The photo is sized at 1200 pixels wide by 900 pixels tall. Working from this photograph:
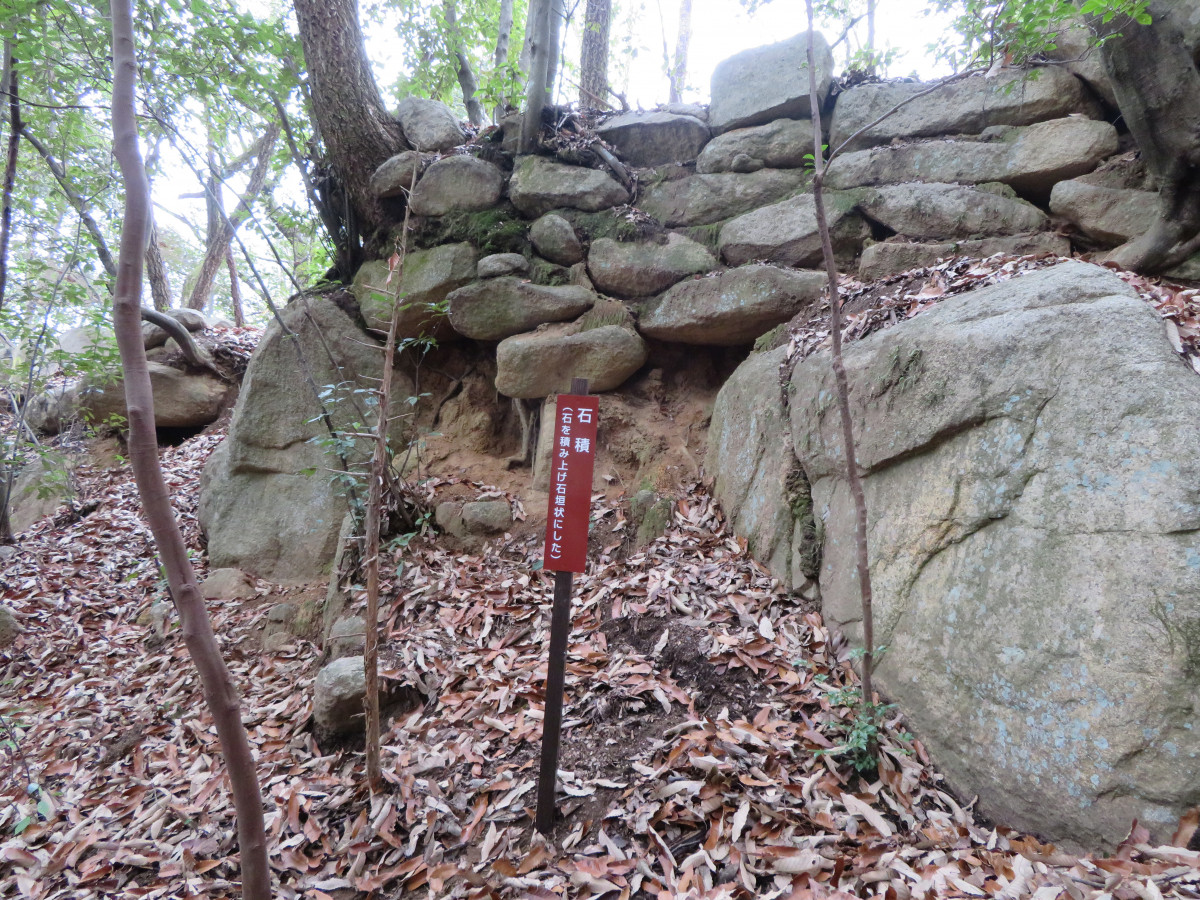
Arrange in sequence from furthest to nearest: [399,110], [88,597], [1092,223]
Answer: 1. [399,110]
2. [88,597]
3. [1092,223]

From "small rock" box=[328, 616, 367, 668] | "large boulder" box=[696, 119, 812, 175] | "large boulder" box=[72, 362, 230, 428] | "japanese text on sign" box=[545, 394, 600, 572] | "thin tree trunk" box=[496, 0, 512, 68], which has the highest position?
"thin tree trunk" box=[496, 0, 512, 68]

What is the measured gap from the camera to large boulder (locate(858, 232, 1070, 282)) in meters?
4.94

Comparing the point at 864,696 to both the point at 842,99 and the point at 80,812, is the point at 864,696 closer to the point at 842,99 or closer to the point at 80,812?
the point at 80,812

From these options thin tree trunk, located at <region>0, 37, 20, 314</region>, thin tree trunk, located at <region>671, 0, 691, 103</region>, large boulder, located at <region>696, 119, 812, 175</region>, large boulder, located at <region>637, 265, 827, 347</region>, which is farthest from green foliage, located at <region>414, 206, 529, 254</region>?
thin tree trunk, located at <region>671, 0, 691, 103</region>

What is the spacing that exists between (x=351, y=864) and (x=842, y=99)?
7599 mm

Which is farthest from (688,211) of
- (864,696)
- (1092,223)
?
(864,696)

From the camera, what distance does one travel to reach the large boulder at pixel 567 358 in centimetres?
580

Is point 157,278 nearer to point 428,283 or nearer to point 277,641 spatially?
point 428,283

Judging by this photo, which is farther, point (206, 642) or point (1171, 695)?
point (1171, 695)

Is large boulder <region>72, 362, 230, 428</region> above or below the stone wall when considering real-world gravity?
below

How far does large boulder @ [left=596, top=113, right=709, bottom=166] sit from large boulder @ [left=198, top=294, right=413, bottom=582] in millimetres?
3661

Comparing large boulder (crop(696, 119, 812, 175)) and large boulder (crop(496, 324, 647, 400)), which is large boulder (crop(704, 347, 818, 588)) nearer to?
large boulder (crop(496, 324, 647, 400))

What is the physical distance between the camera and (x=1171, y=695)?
221 centimetres

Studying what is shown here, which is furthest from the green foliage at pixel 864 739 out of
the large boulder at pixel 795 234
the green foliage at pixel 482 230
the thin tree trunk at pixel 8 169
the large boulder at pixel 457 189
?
the thin tree trunk at pixel 8 169
